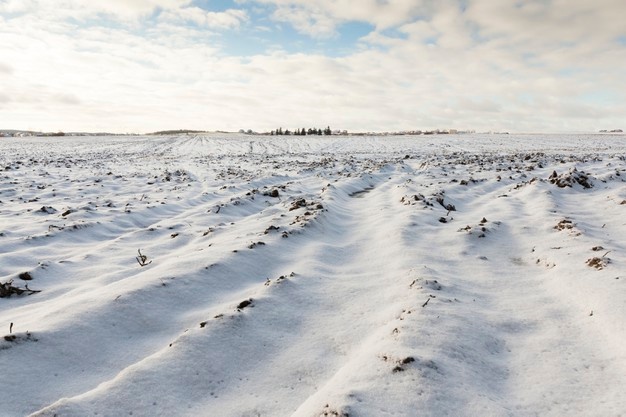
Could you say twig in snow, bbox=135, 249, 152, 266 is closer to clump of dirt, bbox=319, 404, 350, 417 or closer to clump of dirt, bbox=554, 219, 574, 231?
clump of dirt, bbox=319, 404, 350, 417

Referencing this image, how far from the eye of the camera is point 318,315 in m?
3.75

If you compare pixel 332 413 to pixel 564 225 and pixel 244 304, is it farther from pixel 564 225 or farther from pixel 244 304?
pixel 564 225

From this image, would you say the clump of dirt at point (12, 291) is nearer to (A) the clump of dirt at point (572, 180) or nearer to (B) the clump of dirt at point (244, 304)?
(B) the clump of dirt at point (244, 304)

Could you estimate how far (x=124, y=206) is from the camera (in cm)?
916

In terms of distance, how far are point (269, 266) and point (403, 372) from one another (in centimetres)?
261

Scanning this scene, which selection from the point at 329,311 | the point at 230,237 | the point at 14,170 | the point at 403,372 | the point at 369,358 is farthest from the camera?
the point at 14,170

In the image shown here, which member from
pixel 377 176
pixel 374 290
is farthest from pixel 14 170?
pixel 374 290

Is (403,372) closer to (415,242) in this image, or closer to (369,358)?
(369,358)

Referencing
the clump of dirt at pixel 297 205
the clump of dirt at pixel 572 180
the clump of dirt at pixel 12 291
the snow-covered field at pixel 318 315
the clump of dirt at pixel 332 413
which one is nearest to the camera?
the clump of dirt at pixel 332 413

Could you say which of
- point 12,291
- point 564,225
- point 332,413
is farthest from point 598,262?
point 12,291

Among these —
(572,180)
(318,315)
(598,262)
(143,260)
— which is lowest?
(318,315)

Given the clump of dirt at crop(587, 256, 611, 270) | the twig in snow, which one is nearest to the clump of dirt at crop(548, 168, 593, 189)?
the clump of dirt at crop(587, 256, 611, 270)

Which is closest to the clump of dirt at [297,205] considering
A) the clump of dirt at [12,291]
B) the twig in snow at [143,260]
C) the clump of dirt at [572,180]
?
the twig in snow at [143,260]

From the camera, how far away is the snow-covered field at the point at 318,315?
2.57m
